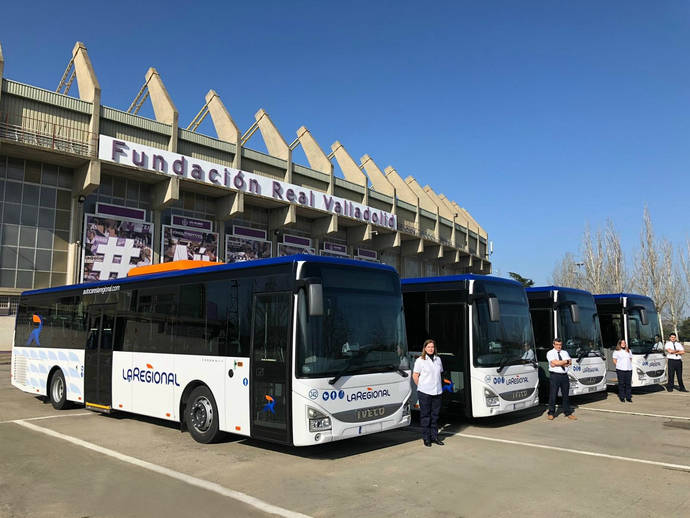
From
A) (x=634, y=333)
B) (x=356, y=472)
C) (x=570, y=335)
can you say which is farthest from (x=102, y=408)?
(x=634, y=333)

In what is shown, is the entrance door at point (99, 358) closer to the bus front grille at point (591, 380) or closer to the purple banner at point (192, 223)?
the bus front grille at point (591, 380)

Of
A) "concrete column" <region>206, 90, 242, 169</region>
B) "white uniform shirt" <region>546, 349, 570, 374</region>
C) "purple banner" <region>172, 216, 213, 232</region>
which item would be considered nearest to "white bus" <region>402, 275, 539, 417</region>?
"white uniform shirt" <region>546, 349, 570, 374</region>

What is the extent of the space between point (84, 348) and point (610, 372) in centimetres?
1420

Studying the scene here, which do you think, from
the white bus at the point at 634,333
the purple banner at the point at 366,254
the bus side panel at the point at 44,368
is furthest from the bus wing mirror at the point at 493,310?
the purple banner at the point at 366,254

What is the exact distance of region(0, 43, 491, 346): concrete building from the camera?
83.5 feet

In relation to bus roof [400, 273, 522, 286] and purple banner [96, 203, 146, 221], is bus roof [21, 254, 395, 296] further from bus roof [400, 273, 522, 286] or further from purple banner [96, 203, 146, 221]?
purple banner [96, 203, 146, 221]

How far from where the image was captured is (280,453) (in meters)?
8.10

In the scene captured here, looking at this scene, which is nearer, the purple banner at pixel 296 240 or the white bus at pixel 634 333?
the white bus at pixel 634 333

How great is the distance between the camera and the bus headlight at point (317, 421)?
23.5 ft

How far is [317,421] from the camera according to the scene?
7215 mm

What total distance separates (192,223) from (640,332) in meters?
24.2

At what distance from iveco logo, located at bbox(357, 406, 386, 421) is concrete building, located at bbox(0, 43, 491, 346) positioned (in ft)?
74.9

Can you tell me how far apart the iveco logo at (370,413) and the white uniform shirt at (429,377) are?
1.00m

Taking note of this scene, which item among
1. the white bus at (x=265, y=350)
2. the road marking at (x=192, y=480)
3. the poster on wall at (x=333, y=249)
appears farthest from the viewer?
the poster on wall at (x=333, y=249)
